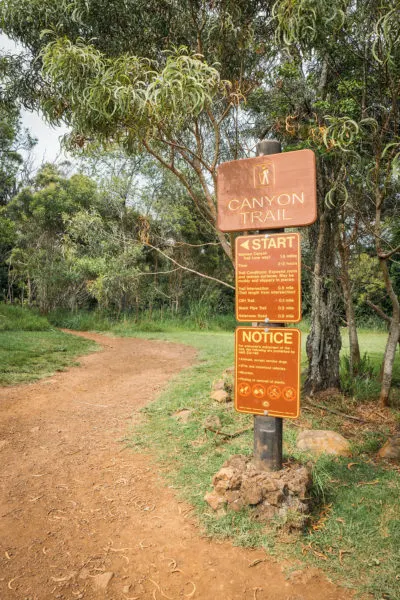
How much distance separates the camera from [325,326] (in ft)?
15.1

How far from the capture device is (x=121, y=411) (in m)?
4.32

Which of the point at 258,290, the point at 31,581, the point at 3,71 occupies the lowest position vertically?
the point at 31,581

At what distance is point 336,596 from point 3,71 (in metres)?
5.59

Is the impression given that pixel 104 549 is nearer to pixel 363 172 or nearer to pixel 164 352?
pixel 363 172

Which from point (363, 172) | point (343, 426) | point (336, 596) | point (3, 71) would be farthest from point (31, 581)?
point (3, 71)

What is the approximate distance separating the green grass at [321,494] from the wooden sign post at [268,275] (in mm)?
422

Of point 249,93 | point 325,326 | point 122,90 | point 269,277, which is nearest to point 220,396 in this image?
point 325,326

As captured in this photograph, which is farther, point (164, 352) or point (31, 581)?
point (164, 352)

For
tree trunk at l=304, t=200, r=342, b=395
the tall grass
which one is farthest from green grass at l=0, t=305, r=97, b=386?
tree trunk at l=304, t=200, r=342, b=395

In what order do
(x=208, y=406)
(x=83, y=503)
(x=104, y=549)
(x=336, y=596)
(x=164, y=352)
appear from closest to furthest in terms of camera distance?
(x=336, y=596) → (x=104, y=549) → (x=83, y=503) → (x=208, y=406) → (x=164, y=352)

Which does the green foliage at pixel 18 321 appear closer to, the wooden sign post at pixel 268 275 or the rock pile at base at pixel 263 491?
the rock pile at base at pixel 263 491

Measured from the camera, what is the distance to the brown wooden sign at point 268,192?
2168mm

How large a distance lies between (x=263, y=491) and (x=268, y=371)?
69 centimetres

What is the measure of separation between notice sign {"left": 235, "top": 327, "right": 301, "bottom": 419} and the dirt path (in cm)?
76
